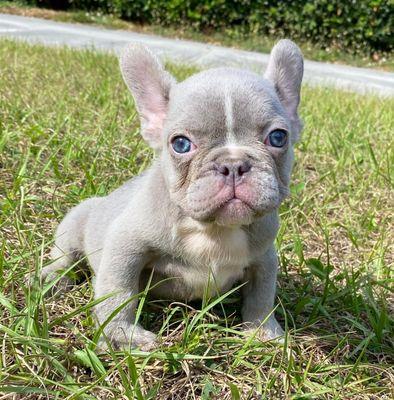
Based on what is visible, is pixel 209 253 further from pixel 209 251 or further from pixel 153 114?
pixel 153 114

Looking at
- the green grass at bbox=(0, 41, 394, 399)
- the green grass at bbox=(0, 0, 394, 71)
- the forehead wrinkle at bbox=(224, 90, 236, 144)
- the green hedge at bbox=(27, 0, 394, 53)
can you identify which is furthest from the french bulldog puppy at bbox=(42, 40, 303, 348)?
the green hedge at bbox=(27, 0, 394, 53)

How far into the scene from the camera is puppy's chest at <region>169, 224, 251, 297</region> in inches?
89.1

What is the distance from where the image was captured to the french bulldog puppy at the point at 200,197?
1.99m

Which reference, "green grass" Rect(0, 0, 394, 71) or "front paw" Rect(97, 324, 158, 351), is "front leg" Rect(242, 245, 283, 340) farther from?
"green grass" Rect(0, 0, 394, 71)

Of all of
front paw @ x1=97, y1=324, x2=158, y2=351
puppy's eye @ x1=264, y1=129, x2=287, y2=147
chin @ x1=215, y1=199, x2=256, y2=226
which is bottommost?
front paw @ x1=97, y1=324, x2=158, y2=351

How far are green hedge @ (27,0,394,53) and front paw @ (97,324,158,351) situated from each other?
12.8 metres

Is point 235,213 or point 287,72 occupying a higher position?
point 287,72

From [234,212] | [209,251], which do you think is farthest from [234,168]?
[209,251]

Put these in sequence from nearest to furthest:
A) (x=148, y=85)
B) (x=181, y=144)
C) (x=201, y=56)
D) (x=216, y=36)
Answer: (x=181, y=144) → (x=148, y=85) → (x=201, y=56) → (x=216, y=36)

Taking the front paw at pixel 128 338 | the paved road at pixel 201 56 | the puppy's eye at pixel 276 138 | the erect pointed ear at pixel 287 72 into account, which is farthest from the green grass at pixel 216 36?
the front paw at pixel 128 338

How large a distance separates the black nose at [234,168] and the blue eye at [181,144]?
0.53ft

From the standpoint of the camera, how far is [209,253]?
7.51ft

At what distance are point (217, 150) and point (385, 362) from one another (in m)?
1.13

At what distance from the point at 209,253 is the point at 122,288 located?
14.1 inches
